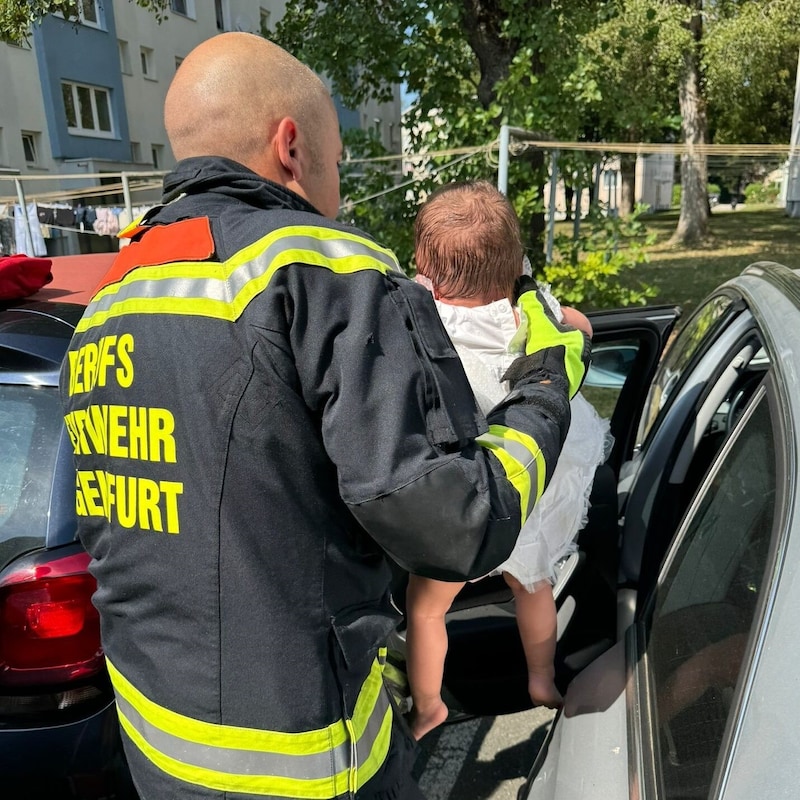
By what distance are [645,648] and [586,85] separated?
4593mm

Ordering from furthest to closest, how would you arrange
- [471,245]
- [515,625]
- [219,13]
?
[219,13], [515,625], [471,245]

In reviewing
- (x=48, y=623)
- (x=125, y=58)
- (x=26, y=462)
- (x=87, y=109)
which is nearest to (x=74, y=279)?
(x=26, y=462)

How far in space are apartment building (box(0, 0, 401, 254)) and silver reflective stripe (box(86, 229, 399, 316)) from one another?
13.7 metres

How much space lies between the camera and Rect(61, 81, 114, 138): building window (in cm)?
1755

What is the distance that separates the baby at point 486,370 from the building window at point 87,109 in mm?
18471

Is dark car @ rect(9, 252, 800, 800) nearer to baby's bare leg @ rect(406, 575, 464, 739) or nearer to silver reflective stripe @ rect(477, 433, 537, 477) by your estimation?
baby's bare leg @ rect(406, 575, 464, 739)

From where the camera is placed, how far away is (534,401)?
1.22 meters

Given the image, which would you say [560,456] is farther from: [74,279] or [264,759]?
[74,279]

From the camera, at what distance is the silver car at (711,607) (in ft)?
2.57

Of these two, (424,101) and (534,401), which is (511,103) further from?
(534,401)

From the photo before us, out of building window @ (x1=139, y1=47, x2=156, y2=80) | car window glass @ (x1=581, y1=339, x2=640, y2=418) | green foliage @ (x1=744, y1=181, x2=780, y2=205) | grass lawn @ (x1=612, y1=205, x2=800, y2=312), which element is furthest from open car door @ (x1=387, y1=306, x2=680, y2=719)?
green foliage @ (x1=744, y1=181, x2=780, y2=205)

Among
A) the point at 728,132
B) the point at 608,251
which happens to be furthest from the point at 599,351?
the point at 728,132

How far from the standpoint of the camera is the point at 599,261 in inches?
199

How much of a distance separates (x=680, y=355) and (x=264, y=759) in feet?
6.36
